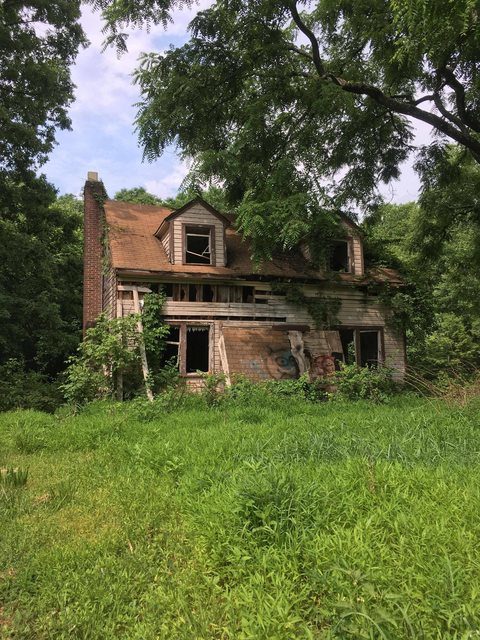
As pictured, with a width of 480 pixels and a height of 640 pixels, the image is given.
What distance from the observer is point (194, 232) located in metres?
15.3

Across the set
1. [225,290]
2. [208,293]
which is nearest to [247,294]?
[225,290]

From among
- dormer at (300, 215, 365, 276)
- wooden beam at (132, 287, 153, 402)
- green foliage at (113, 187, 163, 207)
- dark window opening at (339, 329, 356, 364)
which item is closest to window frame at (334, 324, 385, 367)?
dark window opening at (339, 329, 356, 364)

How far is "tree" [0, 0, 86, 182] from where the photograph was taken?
18.1 m

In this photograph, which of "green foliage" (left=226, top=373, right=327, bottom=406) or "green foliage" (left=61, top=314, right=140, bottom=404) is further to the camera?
"green foliage" (left=61, top=314, right=140, bottom=404)

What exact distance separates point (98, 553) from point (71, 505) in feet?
3.96

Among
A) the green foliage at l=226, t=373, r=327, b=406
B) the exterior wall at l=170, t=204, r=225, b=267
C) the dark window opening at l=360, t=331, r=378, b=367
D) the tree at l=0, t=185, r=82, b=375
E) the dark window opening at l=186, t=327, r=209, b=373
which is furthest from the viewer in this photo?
the tree at l=0, t=185, r=82, b=375

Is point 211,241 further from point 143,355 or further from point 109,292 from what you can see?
point 143,355

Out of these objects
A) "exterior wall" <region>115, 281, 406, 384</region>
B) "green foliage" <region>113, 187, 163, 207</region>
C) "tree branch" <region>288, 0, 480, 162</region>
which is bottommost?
"exterior wall" <region>115, 281, 406, 384</region>

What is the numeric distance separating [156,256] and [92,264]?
130 inches

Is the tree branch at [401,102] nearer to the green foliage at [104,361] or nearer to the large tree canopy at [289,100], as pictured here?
the large tree canopy at [289,100]

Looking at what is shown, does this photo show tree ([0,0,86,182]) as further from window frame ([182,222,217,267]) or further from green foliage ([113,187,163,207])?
green foliage ([113,187,163,207])

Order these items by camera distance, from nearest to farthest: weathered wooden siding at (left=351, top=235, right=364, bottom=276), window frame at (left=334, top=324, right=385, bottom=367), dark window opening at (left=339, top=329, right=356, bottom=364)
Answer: dark window opening at (left=339, top=329, right=356, bottom=364) < window frame at (left=334, top=324, right=385, bottom=367) < weathered wooden siding at (left=351, top=235, right=364, bottom=276)

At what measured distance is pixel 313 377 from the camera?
552 inches

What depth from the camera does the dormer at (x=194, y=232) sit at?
1460cm
